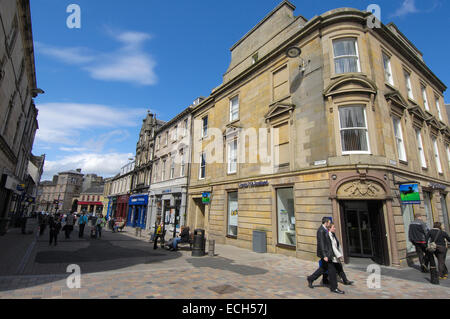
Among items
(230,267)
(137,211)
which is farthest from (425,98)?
(137,211)

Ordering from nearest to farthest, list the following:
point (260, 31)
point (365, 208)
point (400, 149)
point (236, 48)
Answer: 1. point (365, 208)
2. point (400, 149)
3. point (260, 31)
4. point (236, 48)

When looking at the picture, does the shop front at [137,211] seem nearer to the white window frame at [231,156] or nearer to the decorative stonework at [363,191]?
the white window frame at [231,156]

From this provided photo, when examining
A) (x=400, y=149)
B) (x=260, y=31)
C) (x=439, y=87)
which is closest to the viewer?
(x=400, y=149)

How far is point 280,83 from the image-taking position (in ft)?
46.7

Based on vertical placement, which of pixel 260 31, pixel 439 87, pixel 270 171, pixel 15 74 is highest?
pixel 260 31

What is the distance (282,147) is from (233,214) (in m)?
6.11

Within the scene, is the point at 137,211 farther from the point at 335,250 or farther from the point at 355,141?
the point at 335,250

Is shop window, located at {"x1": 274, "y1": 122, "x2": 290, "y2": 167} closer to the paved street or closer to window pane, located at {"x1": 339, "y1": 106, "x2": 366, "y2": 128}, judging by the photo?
window pane, located at {"x1": 339, "y1": 106, "x2": 366, "y2": 128}

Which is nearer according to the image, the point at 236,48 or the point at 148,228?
the point at 236,48

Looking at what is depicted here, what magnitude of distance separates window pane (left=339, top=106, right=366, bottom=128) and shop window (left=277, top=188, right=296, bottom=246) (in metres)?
4.37

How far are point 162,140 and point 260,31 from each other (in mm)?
17516
